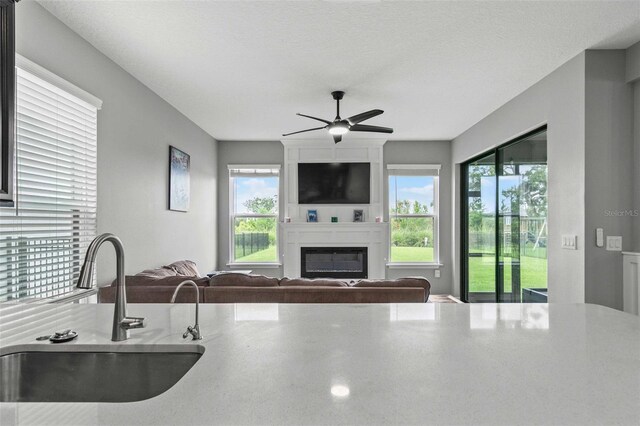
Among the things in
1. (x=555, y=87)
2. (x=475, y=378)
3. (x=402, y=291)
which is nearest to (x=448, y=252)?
(x=555, y=87)

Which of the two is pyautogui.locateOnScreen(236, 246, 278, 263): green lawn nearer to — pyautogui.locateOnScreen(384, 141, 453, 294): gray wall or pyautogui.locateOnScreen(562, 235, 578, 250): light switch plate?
pyautogui.locateOnScreen(384, 141, 453, 294): gray wall

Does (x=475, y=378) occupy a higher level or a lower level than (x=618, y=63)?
lower

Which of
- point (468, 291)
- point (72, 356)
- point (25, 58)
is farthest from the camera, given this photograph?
point (468, 291)

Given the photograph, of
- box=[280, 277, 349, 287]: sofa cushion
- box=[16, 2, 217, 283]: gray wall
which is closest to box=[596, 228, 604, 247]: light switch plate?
box=[280, 277, 349, 287]: sofa cushion

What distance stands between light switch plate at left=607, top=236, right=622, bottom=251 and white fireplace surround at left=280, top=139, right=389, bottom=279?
11.2ft

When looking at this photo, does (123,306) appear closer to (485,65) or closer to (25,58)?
(25,58)

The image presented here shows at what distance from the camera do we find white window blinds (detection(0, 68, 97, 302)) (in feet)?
7.01

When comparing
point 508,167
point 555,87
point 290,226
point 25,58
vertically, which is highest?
point 555,87

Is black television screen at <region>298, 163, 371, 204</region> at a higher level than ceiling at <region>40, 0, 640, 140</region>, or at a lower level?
lower

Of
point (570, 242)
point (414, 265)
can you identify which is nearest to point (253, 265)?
point (414, 265)

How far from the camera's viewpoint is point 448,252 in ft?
20.5

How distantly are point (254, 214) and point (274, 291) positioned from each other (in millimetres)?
3875

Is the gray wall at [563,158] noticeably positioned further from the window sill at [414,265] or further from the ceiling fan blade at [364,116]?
the window sill at [414,265]

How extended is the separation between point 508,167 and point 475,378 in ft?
13.4
